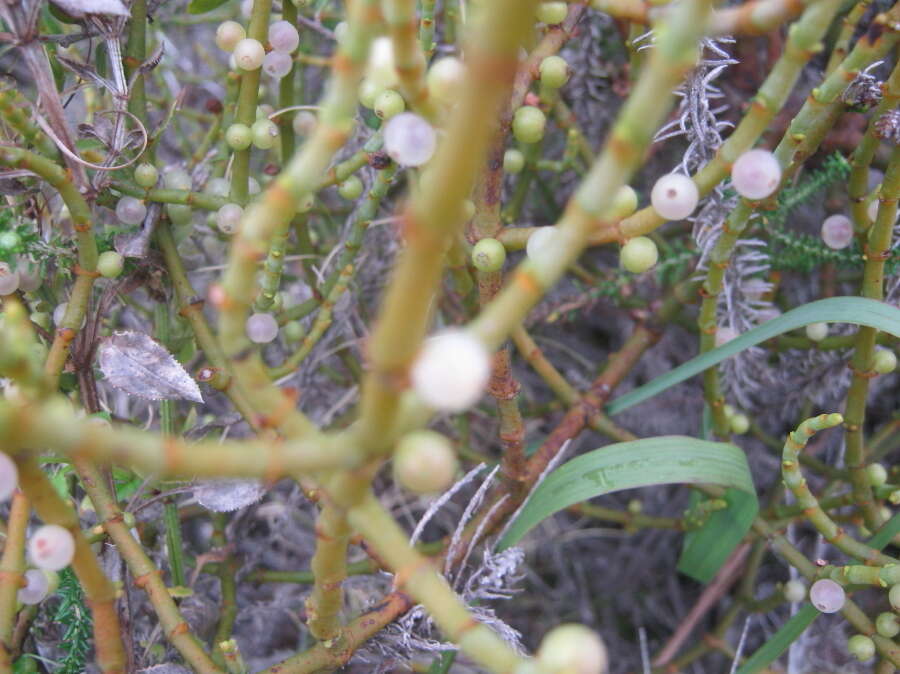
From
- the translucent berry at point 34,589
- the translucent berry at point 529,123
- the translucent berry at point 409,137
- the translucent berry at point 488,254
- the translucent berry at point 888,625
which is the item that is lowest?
the translucent berry at point 34,589

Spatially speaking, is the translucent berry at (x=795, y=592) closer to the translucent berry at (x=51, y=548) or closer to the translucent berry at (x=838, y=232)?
the translucent berry at (x=838, y=232)

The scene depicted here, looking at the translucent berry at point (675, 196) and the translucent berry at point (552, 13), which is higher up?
the translucent berry at point (552, 13)

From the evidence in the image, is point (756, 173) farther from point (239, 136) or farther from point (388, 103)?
point (239, 136)

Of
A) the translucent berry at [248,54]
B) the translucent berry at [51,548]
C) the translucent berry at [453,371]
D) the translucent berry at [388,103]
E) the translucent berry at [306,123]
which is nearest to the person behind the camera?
the translucent berry at [453,371]

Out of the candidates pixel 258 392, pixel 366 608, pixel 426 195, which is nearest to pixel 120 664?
pixel 366 608

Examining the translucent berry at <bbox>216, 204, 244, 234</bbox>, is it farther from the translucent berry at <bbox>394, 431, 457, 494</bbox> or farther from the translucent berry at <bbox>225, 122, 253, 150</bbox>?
the translucent berry at <bbox>394, 431, 457, 494</bbox>

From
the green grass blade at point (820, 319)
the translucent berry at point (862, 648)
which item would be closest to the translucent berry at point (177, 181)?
the green grass blade at point (820, 319)

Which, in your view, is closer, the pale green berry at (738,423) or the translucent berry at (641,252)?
the translucent berry at (641,252)
